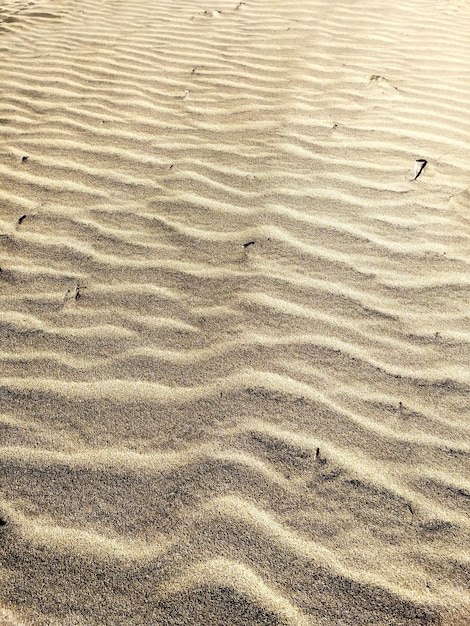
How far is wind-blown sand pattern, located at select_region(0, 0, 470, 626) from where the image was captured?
4.64 feet

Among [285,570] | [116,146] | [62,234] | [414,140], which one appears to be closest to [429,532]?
[285,570]

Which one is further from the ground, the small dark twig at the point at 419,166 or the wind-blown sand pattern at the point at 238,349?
the small dark twig at the point at 419,166

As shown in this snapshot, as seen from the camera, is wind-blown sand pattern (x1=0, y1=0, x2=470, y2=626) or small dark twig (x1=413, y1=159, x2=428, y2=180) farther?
small dark twig (x1=413, y1=159, x2=428, y2=180)

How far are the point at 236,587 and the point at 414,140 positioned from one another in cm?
270

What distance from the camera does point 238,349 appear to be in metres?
1.99

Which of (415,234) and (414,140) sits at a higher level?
(414,140)

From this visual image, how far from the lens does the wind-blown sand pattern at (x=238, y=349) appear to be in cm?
141

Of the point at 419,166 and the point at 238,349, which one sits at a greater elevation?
the point at 419,166

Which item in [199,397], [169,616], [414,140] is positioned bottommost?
[169,616]

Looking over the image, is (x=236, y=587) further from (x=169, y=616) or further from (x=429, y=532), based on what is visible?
(x=429, y=532)

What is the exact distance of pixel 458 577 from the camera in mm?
1389

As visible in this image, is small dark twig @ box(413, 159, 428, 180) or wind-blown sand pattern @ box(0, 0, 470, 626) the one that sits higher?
→ small dark twig @ box(413, 159, 428, 180)

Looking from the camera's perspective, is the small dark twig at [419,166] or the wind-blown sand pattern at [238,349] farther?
the small dark twig at [419,166]

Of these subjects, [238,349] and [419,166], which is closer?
[238,349]
